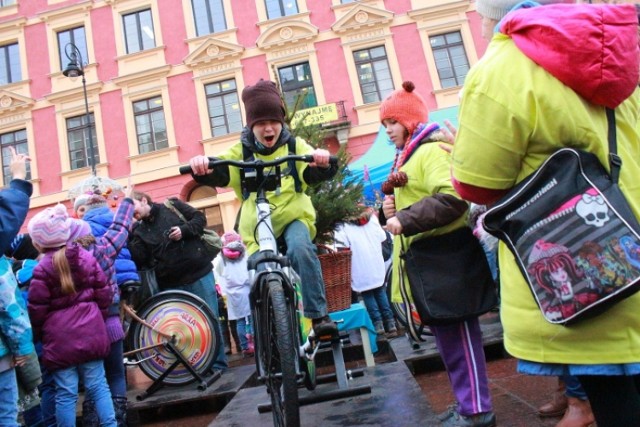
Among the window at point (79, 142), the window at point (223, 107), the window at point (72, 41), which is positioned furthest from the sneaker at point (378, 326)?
the window at point (72, 41)

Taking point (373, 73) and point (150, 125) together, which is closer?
point (373, 73)

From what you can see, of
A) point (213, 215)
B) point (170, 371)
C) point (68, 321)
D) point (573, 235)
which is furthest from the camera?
point (213, 215)

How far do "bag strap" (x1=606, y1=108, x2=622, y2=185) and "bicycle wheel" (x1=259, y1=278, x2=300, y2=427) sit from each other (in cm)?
142

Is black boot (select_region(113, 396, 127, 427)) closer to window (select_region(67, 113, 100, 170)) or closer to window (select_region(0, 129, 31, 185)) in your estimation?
window (select_region(67, 113, 100, 170))

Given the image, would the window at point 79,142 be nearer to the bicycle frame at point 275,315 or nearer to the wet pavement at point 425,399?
the wet pavement at point 425,399

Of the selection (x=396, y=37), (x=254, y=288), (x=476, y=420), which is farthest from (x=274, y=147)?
(x=396, y=37)

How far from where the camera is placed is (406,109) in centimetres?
271

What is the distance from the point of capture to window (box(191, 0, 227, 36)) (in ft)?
59.6

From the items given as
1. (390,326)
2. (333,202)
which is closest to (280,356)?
(333,202)

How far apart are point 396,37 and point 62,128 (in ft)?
42.1

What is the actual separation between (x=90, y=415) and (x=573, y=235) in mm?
3337

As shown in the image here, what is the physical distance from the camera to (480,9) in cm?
180

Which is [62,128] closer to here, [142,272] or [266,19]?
[266,19]

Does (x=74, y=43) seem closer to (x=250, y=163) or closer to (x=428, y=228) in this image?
(x=250, y=163)
